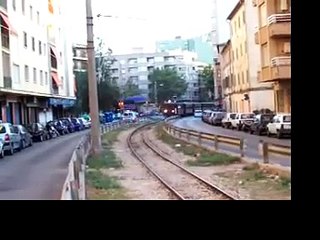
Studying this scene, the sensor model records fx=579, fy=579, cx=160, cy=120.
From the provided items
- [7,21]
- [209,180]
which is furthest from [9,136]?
[209,180]

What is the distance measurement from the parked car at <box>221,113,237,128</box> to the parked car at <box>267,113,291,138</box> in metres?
0.42

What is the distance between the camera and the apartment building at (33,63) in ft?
10.3

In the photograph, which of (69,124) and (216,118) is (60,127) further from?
(216,118)

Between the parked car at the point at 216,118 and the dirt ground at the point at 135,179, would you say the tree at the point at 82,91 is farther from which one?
the parked car at the point at 216,118

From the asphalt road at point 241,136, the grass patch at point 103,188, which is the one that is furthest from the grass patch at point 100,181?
the asphalt road at point 241,136

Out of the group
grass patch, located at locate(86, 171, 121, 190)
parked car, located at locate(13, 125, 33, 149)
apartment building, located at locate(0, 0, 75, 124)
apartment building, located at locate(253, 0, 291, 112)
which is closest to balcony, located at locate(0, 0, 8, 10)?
apartment building, located at locate(0, 0, 75, 124)

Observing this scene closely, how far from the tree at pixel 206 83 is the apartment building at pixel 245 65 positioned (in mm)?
132

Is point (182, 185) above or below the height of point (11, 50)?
below

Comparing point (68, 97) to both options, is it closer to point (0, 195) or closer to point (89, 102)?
point (89, 102)

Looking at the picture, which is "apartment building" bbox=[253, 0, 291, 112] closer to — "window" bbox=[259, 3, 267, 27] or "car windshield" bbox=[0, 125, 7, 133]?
"window" bbox=[259, 3, 267, 27]

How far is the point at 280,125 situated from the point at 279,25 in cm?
53
